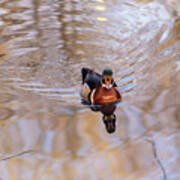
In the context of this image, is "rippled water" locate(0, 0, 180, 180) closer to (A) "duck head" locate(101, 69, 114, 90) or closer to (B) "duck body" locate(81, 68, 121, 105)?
(B) "duck body" locate(81, 68, 121, 105)

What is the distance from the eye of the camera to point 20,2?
28.3ft

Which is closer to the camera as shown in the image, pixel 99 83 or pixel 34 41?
pixel 99 83

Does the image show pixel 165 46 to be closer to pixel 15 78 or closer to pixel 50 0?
pixel 15 78

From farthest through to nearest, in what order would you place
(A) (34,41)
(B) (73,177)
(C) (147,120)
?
(A) (34,41) < (C) (147,120) < (B) (73,177)

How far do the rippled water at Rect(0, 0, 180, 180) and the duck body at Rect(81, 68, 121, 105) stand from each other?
134mm

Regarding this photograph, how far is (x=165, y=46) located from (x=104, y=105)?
1.92 meters

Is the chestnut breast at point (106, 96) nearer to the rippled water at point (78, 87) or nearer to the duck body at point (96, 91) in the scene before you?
the duck body at point (96, 91)

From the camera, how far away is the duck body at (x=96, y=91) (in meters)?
4.91

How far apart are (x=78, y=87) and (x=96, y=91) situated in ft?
1.67

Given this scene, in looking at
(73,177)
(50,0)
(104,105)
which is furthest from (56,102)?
(50,0)

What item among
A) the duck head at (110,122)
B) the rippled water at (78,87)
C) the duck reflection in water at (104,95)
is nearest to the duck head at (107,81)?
the duck reflection in water at (104,95)

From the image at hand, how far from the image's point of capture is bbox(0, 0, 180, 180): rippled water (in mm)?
3828

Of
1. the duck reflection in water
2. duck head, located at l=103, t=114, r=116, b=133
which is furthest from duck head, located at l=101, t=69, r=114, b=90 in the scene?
duck head, located at l=103, t=114, r=116, b=133

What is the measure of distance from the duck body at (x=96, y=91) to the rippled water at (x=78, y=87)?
0.13 m
